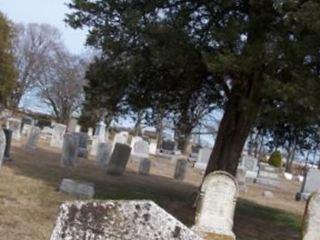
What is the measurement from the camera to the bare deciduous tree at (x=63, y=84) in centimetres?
7044

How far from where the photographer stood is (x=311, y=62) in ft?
40.0

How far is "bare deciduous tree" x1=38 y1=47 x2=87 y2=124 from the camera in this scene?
231ft

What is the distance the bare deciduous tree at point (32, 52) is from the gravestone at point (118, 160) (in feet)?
170

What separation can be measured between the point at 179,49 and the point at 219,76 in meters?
1.89

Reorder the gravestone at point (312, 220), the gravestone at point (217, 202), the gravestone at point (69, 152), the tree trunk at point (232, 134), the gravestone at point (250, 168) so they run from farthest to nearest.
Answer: the gravestone at point (250, 168) < the gravestone at point (69, 152) < the tree trunk at point (232, 134) < the gravestone at point (217, 202) < the gravestone at point (312, 220)

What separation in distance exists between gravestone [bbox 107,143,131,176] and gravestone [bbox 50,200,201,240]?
17061 mm

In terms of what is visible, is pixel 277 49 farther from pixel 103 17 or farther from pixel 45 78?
pixel 45 78

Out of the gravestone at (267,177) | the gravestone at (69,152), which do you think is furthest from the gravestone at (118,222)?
the gravestone at (267,177)

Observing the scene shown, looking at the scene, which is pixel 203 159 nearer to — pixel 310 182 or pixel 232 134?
pixel 310 182

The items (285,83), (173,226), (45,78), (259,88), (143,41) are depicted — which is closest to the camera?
(173,226)

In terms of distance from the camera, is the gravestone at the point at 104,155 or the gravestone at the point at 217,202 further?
the gravestone at the point at 104,155

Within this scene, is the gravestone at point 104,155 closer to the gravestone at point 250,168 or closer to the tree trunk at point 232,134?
the tree trunk at point 232,134

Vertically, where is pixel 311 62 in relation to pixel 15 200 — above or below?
above

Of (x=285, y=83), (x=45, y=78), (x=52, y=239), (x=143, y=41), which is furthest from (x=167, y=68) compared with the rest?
(x=45, y=78)
